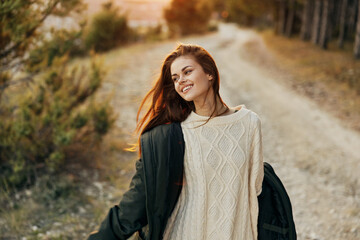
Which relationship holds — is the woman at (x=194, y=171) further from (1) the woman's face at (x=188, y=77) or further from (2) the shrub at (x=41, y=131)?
(2) the shrub at (x=41, y=131)

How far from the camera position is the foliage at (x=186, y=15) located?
29609 mm

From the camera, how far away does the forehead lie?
197 cm

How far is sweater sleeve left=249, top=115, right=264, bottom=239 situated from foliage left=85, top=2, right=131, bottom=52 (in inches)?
891

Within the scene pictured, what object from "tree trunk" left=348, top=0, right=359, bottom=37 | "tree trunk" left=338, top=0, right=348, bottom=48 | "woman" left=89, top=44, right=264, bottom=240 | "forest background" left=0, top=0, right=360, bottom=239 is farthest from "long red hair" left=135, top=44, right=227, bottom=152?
"tree trunk" left=348, top=0, right=359, bottom=37

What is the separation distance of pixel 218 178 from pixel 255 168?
9.4 inches

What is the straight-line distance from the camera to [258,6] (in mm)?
23547

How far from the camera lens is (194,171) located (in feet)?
6.30

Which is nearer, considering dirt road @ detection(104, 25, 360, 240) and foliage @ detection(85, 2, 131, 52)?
dirt road @ detection(104, 25, 360, 240)

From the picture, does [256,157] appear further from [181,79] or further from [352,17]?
[352,17]

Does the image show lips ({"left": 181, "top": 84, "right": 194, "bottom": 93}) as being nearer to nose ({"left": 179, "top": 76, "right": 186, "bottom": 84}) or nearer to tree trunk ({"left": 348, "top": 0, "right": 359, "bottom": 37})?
nose ({"left": 179, "top": 76, "right": 186, "bottom": 84})

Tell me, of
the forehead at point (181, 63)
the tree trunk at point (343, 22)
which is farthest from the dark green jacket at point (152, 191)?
the tree trunk at point (343, 22)

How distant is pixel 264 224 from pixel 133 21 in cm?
2687

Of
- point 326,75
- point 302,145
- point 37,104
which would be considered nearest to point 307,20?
point 326,75

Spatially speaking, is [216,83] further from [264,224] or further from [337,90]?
[337,90]
